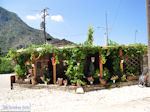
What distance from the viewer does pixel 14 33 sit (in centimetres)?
8912

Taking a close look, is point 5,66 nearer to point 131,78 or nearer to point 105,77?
point 131,78

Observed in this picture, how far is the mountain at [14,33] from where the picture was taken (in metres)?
78.0

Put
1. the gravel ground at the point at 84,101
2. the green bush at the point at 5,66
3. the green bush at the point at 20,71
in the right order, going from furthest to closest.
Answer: the green bush at the point at 5,66
the green bush at the point at 20,71
the gravel ground at the point at 84,101

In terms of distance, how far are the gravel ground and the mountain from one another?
188ft

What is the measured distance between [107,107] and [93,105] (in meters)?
0.65

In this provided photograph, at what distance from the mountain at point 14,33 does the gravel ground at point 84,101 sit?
188ft

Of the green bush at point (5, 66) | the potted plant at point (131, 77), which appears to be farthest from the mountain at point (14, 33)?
the potted plant at point (131, 77)

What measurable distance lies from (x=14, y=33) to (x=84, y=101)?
260 feet

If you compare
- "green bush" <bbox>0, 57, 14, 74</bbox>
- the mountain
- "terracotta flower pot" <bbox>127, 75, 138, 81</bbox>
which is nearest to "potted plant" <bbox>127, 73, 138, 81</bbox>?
"terracotta flower pot" <bbox>127, 75, 138, 81</bbox>

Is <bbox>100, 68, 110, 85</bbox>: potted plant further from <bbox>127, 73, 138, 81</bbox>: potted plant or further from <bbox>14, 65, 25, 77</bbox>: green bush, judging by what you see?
<bbox>14, 65, 25, 77</bbox>: green bush

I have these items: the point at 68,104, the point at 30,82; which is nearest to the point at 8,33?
the point at 30,82

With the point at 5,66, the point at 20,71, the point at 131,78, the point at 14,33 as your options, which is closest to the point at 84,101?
the point at 131,78

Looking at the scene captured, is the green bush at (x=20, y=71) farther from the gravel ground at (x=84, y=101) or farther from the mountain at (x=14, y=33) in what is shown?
the mountain at (x=14, y=33)

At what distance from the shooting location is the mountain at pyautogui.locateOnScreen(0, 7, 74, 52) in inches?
3072
